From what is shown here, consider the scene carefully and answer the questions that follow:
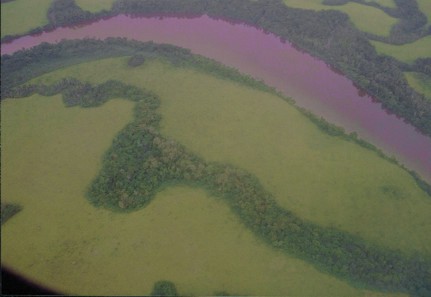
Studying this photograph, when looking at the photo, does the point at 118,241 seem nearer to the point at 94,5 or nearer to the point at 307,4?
the point at 94,5

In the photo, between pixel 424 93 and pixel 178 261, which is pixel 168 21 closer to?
pixel 424 93

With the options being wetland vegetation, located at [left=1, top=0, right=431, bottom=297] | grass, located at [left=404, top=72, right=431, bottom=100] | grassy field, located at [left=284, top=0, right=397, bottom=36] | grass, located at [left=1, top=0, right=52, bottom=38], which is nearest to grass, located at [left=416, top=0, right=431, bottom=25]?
grassy field, located at [left=284, top=0, right=397, bottom=36]

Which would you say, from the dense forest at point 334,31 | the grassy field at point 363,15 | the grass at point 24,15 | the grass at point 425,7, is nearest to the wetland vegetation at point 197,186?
the dense forest at point 334,31

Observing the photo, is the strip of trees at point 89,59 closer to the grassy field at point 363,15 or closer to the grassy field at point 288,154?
the grassy field at point 288,154

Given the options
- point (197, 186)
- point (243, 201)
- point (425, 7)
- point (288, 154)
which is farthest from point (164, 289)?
point (425, 7)

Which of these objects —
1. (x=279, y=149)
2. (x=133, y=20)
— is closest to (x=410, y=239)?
(x=279, y=149)
